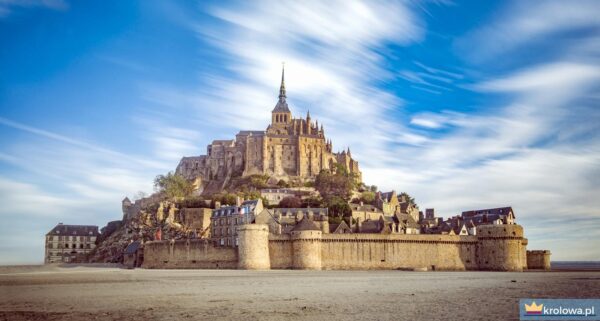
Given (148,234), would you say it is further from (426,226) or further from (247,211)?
(426,226)

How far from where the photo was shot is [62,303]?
2434 centimetres

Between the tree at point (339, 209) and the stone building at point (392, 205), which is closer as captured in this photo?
the tree at point (339, 209)

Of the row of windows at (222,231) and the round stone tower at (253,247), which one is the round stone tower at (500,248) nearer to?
the round stone tower at (253,247)

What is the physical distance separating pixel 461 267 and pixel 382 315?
4325cm

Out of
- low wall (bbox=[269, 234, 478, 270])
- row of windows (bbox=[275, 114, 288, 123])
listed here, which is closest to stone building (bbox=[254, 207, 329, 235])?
low wall (bbox=[269, 234, 478, 270])

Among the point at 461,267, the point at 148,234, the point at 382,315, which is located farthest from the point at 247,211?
the point at 382,315

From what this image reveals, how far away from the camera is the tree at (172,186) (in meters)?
85.8

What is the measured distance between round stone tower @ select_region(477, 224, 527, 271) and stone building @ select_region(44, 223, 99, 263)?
5492cm

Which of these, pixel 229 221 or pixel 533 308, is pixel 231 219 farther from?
pixel 533 308

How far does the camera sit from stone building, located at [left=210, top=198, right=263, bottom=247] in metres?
65.4

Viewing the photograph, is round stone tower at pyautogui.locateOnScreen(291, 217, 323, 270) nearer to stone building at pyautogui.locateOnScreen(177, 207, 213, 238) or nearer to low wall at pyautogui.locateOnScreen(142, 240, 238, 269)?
low wall at pyautogui.locateOnScreen(142, 240, 238, 269)

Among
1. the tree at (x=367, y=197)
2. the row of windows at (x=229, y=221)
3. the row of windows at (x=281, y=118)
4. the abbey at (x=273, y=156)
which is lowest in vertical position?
the row of windows at (x=229, y=221)

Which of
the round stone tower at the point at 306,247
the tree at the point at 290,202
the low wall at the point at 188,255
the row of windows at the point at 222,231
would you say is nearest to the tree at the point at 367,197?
the tree at the point at 290,202

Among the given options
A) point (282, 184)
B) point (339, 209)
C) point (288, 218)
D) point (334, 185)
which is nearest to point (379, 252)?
point (288, 218)
